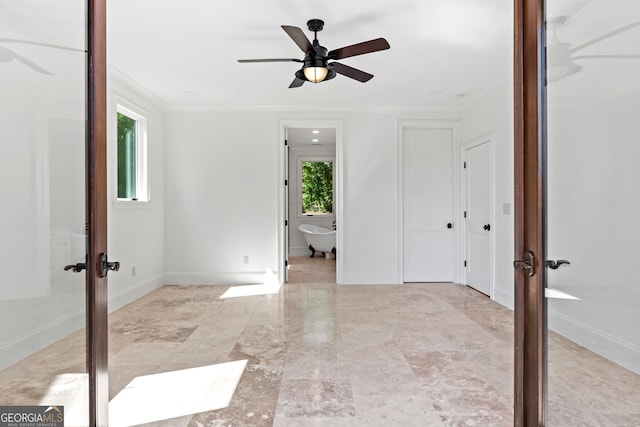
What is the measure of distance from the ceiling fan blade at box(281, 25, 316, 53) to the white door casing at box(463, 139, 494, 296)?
2.83 m

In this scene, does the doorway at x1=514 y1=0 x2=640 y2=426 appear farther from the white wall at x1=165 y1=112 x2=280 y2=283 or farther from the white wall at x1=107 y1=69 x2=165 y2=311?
the white wall at x1=165 y1=112 x2=280 y2=283

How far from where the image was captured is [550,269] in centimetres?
136

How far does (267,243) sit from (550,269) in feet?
14.6

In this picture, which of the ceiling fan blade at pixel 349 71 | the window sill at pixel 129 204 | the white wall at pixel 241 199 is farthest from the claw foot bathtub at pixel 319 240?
the ceiling fan blade at pixel 349 71

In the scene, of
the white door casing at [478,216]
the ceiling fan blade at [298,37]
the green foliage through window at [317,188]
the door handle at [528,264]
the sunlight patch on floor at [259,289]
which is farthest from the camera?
the green foliage through window at [317,188]

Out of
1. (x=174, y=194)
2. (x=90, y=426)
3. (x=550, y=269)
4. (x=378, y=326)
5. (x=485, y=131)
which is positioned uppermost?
(x=485, y=131)

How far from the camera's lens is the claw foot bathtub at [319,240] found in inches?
330

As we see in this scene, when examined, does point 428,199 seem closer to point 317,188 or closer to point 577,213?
point 317,188

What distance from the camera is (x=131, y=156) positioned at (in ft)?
15.7

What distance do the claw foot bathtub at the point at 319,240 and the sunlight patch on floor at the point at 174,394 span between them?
228 inches

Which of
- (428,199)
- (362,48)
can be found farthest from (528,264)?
(428,199)

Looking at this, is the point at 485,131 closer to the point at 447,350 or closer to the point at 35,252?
the point at 447,350

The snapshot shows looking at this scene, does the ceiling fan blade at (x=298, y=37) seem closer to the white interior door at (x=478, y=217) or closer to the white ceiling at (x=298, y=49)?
the white ceiling at (x=298, y=49)

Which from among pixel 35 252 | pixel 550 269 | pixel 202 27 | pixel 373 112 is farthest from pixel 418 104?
pixel 35 252
